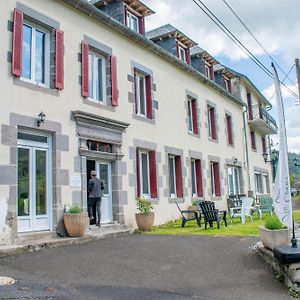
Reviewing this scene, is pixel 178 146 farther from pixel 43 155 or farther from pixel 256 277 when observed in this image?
pixel 256 277

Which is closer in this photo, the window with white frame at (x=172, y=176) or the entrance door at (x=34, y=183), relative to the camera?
the entrance door at (x=34, y=183)

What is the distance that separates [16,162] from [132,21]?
789 centimetres

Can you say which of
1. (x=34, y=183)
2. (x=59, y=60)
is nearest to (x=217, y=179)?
(x=59, y=60)

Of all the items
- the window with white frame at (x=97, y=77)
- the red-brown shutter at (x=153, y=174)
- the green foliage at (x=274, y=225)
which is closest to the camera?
the green foliage at (x=274, y=225)

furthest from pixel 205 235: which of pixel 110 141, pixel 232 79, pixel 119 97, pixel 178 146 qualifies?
pixel 232 79

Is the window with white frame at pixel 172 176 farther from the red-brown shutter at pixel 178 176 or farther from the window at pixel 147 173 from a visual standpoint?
the window at pixel 147 173

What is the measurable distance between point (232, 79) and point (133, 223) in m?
14.6

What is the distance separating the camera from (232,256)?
284 inches

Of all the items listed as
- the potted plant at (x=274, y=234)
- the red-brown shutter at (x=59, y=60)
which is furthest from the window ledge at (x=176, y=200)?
the potted plant at (x=274, y=234)

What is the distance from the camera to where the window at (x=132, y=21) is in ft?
46.2

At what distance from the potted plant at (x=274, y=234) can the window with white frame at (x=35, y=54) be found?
21.3 feet

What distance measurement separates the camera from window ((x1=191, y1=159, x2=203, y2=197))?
17016mm

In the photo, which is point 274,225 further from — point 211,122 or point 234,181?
point 234,181

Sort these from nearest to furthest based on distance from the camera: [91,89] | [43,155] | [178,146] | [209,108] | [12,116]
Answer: [12,116] → [43,155] → [91,89] → [178,146] → [209,108]
